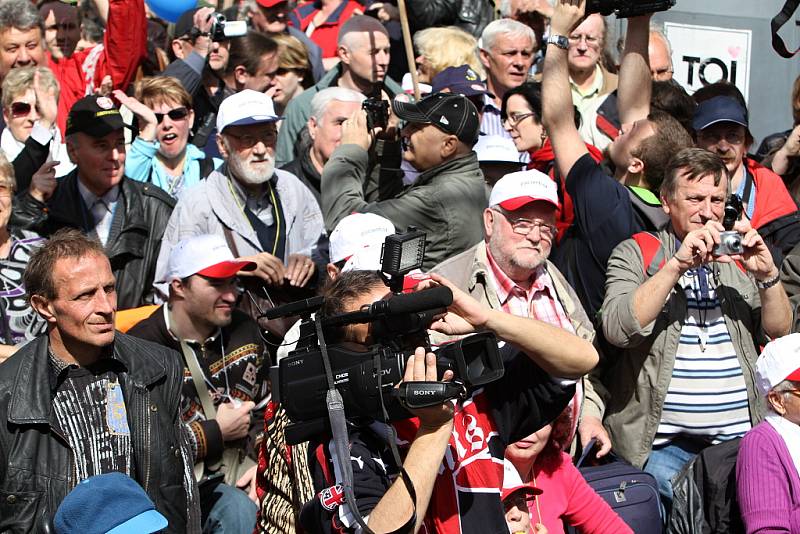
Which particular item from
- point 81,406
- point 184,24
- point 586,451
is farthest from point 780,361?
point 184,24

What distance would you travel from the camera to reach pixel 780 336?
5.11 metres

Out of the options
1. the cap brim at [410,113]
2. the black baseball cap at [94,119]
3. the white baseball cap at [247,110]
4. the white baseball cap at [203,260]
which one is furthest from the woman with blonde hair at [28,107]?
the cap brim at [410,113]

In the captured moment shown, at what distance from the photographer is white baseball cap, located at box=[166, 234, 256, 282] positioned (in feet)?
17.9

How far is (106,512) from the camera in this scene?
358cm

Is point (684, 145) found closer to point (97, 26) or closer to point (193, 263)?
point (193, 263)

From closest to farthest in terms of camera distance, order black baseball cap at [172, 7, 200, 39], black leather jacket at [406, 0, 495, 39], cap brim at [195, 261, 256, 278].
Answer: cap brim at [195, 261, 256, 278]
black baseball cap at [172, 7, 200, 39]
black leather jacket at [406, 0, 495, 39]

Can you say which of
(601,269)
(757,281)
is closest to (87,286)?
(601,269)

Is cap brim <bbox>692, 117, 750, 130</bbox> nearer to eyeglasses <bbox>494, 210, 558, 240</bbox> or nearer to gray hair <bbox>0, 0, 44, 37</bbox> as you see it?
eyeglasses <bbox>494, 210, 558, 240</bbox>

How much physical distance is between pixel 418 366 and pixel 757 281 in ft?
7.70

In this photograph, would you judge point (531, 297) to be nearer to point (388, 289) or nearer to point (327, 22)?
point (388, 289)

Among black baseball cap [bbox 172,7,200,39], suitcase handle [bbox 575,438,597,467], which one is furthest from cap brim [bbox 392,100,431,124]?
black baseball cap [bbox 172,7,200,39]

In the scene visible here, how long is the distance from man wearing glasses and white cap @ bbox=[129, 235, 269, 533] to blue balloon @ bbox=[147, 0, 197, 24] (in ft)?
11.4

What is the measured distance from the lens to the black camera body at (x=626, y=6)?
5.83 m

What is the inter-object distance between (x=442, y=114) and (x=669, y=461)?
6.06ft
